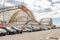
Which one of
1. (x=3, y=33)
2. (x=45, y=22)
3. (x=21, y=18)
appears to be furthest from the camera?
(x=45, y=22)

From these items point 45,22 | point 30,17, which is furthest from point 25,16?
point 45,22

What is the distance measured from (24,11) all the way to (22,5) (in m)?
4.65

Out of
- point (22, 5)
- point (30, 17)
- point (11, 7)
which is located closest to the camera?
point (11, 7)

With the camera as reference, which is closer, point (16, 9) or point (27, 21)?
point (16, 9)

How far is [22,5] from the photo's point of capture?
4323 inches

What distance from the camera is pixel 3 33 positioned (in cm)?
3244

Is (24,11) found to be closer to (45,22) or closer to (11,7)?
(11,7)

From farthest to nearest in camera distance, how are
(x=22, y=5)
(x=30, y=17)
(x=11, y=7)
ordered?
(x=30, y=17) → (x=22, y=5) → (x=11, y=7)

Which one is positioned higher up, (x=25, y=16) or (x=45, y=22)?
(x=25, y=16)

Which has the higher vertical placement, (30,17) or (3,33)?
(3,33)

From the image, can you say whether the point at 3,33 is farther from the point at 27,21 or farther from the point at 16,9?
the point at 27,21

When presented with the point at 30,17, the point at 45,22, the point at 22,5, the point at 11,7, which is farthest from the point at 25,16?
the point at 45,22

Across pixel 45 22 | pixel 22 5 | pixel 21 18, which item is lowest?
pixel 45 22

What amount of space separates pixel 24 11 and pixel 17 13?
11.5ft
